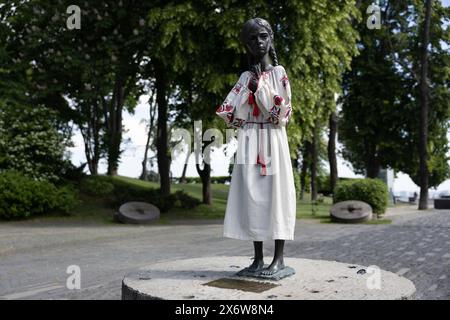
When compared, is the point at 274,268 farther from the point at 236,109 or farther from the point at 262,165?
the point at 236,109

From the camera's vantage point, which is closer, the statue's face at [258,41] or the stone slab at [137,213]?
the statue's face at [258,41]

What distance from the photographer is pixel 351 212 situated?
62.7 ft

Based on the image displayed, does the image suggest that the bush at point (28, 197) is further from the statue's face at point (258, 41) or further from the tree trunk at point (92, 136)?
the statue's face at point (258, 41)

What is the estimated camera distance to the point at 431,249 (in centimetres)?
1075

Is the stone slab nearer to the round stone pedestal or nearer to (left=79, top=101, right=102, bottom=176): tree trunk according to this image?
(left=79, top=101, right=102, bottom=176): tree trunk

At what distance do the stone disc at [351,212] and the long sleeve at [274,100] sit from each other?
1409cm

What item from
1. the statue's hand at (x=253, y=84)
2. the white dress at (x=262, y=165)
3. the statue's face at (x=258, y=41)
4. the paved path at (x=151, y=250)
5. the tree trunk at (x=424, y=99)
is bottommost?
the paved path at (x=151, y=250)

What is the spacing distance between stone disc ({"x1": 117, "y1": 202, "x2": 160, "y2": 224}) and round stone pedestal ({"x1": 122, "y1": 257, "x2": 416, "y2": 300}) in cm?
1207

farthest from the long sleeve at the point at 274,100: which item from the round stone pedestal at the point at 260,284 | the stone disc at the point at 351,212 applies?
the stone disc at the point at 351,212

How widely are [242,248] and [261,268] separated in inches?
232

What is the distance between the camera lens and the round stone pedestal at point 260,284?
432cm

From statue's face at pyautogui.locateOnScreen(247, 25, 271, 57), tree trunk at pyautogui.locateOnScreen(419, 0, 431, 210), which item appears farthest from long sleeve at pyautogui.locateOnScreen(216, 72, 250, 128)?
tree trunk at pyautogui.locateOnScreen(419, 0, 431, 210)

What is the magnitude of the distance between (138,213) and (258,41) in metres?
13.7
